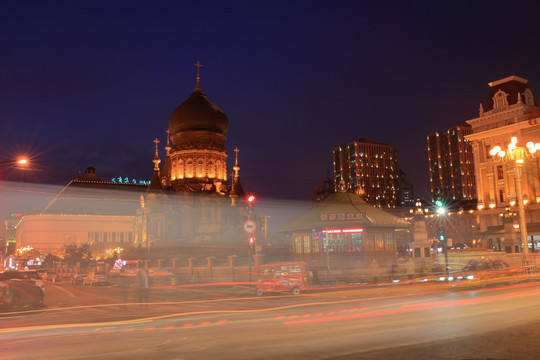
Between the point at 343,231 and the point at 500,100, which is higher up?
the point at 500,100

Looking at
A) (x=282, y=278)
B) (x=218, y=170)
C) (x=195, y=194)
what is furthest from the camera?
(x=218, y=170)

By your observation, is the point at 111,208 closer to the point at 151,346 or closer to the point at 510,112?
the point at 510,112

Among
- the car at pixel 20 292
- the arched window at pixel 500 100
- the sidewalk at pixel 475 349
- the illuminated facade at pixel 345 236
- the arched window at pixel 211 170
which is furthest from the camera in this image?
the arched window at pixel 500 100

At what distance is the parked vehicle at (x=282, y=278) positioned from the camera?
25672 mm

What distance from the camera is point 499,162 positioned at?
77.7m

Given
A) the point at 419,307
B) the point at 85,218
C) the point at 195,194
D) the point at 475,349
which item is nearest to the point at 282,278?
the point at 419,307

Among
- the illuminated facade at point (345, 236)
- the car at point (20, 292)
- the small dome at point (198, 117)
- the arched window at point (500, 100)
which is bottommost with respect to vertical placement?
the car at point (20, 292)

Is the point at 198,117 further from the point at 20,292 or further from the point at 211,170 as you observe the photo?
the point at 20,292

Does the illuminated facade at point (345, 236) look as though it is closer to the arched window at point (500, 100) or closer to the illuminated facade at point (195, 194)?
the illuminated facade at point (195, 194)

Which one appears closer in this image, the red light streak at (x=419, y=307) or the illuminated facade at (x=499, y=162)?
the red light streak at (x=419, y=307)

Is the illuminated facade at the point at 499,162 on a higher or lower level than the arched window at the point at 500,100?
lower

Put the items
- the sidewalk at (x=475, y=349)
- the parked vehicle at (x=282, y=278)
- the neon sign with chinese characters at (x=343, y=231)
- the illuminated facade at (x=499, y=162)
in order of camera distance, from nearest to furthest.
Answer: the sidewalk at (x=475, y=349) → the parked vehicle at (x=282, y=278) → the neon sign with chinese characters at (x=343, y=231) → the illuminated facade at (x=499, y=162)

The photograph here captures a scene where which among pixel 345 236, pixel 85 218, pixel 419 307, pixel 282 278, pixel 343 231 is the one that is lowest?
pixel 419 307

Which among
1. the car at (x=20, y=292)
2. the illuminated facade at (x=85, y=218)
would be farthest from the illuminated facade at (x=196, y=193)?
the illuminated facade at (x=85, y=218)
